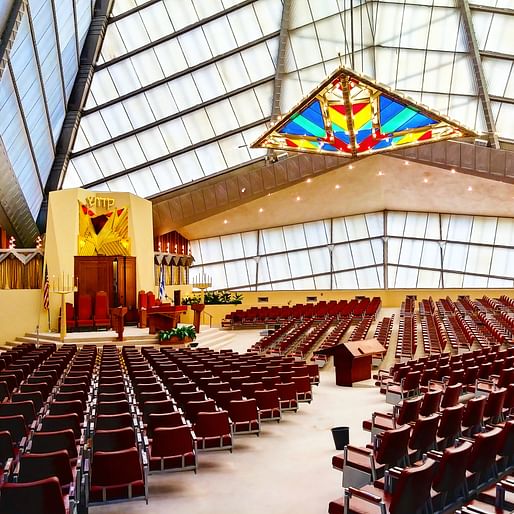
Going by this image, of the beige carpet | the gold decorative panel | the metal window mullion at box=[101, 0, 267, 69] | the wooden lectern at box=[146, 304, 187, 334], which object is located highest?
the metal window mullion at box=[101, 0, 267, 69]

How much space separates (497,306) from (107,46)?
20.2 m

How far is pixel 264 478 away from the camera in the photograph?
577cm

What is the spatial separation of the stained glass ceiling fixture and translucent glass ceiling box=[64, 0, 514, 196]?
7993mm

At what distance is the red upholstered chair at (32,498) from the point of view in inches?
141

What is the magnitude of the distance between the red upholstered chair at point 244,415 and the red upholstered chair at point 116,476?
7.94 ft

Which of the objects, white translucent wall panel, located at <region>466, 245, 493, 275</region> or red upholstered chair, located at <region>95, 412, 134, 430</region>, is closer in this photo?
red upholstered chair, located at <region>95, 412, 134, 430</region>

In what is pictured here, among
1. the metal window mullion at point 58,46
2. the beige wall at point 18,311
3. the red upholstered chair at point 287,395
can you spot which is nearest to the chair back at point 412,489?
the red upholstered chair at point 287,395

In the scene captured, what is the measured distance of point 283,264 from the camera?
34.9m

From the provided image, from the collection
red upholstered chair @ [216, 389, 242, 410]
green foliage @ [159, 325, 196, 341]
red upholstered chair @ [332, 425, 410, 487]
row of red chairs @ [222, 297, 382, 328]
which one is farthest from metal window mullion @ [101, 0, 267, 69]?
red upholstered chair @ [332, 425, 410, 487]

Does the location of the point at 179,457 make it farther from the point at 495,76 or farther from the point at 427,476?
the point at 495,76

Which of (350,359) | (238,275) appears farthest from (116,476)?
(238,275)

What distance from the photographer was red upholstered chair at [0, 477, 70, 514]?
141 inches

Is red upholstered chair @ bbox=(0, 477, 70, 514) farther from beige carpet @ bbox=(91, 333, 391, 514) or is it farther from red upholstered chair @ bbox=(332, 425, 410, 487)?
red upholstered chair @ bbox=(332, 425, 410, 487)

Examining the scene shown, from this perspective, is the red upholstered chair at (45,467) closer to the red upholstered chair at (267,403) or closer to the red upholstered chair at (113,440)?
the red upholstered chair at (113,440)
